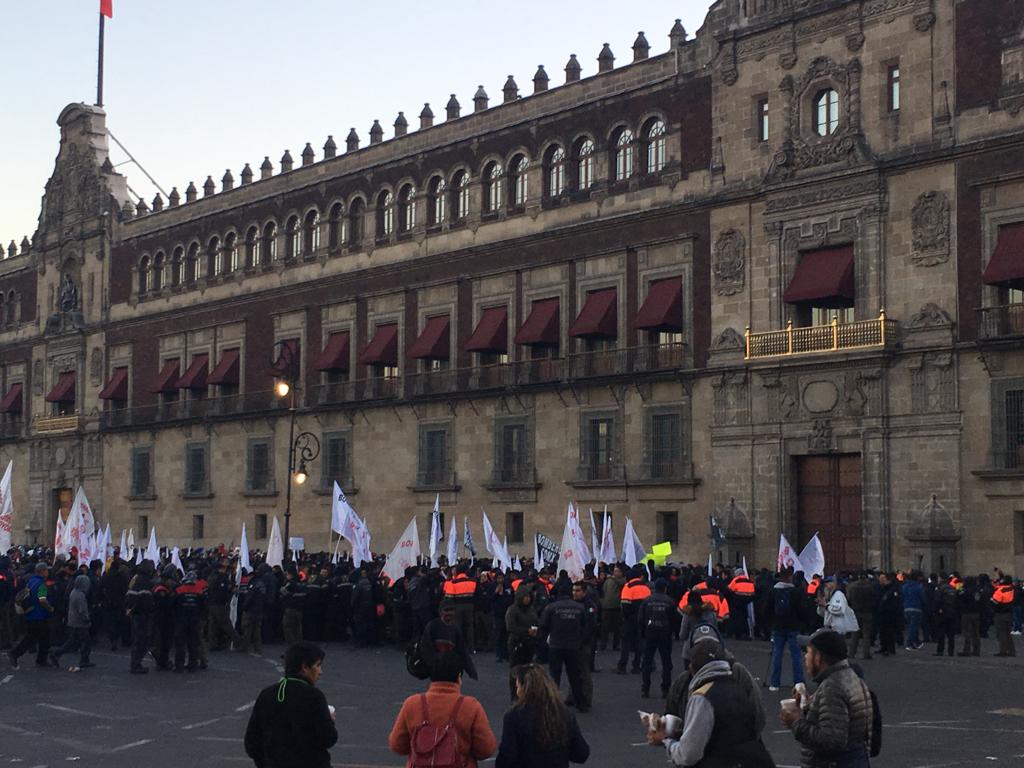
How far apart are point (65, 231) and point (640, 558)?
125ft

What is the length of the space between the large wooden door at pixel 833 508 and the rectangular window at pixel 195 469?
27.0 m

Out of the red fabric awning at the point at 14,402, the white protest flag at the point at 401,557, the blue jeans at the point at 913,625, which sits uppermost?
the red fabric awning at the point at 14,402

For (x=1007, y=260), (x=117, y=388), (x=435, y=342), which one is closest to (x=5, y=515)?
(x=435, y=342)

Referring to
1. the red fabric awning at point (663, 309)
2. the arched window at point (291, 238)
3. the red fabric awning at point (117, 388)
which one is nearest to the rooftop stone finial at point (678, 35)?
the red fabric awning at point (663, 309)

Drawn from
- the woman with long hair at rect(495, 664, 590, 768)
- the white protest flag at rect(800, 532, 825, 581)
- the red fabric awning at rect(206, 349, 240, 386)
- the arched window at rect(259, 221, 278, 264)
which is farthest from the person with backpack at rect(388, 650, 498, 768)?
the red fabric awning at rect(206, 349, 240, 386)

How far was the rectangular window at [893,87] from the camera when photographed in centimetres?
3563

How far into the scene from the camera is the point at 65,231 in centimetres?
6669

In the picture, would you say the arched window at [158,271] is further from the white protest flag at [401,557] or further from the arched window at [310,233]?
the white protest flag at [401,557]

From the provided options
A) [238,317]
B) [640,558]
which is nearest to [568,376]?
[640,558]

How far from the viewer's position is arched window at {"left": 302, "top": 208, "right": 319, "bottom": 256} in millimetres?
53438

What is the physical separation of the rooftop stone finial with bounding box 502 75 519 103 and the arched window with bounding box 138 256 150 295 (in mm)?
22048

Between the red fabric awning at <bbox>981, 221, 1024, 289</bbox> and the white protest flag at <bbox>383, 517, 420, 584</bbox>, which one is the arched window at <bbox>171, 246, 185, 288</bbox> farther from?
the red fabric awning at <bbox>981, 221, 1024, 289</bbox>

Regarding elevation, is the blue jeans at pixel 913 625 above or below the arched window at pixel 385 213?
below

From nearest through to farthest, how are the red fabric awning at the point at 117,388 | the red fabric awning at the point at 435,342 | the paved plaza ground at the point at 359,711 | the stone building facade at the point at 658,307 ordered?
the paved plaza ground at the point at 359,711, the stone building facade at the point at 658,307, the red fabric awning at the point at 435,342, the red fabric awning at the point at 117,388
